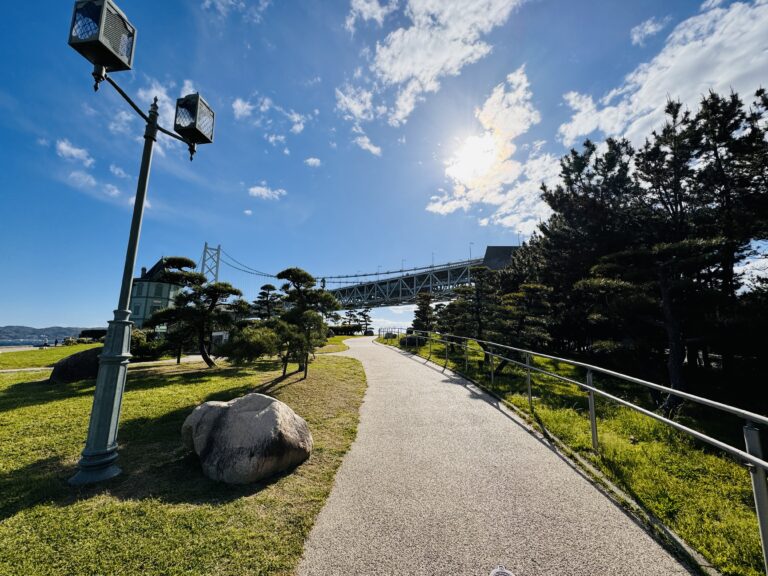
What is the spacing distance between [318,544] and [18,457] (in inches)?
185

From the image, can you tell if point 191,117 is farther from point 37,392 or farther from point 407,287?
point 407,287

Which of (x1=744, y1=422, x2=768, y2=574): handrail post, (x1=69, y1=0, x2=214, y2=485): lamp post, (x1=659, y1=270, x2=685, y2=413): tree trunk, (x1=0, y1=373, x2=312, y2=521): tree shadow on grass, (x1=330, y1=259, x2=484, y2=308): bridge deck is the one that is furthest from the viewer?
(x1=330, y1=259, x2=484, y2=308): bridge deck

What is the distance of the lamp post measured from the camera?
11.3 ft

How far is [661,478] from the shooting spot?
11.8ft

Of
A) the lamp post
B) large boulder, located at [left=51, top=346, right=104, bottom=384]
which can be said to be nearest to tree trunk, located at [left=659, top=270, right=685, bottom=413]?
the lamp post

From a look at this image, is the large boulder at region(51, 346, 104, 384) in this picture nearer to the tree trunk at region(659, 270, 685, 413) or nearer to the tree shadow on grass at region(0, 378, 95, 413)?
the tree shadow on grass at region(0, 378, 95, 413)

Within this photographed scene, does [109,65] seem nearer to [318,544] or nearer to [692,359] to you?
[318,544]

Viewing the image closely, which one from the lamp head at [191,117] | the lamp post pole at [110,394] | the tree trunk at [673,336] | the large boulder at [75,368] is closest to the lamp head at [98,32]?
the lamp head at [191,117]

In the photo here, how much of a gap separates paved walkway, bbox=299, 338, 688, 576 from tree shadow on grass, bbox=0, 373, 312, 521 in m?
1.25

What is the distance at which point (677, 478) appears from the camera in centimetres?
368

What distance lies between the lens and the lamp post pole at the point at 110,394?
3.67 meters

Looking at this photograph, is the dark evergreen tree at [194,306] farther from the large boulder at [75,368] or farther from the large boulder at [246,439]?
the large boulder at [246,439]

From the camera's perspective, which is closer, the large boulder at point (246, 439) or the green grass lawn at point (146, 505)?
the green grass lawn at point (146, 505)

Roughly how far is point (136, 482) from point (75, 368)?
927 cm
